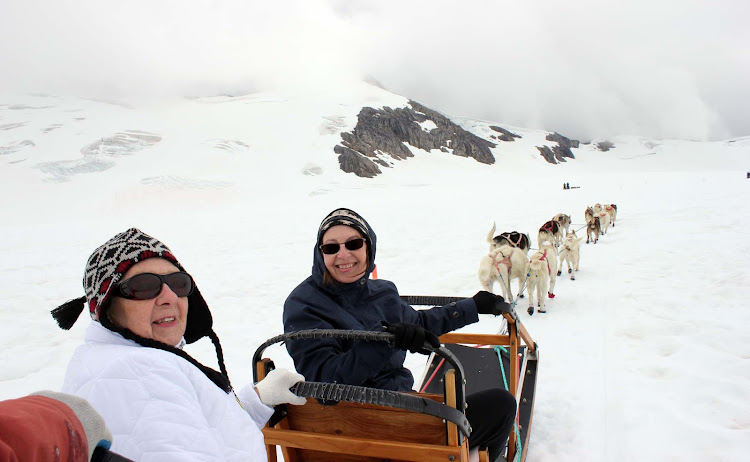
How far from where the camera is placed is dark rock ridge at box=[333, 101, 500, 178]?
42.5 meters

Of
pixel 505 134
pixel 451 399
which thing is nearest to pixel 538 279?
pixel 451 399

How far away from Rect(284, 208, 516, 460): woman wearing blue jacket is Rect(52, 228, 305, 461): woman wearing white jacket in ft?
0.92

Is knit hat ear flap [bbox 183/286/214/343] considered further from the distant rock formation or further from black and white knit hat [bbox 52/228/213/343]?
the distant rock formation

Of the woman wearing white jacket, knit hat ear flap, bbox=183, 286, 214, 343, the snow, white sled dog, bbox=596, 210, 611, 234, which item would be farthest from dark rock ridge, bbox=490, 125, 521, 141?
the woman wearing white jacket

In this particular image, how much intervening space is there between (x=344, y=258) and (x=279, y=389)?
2.59 ft

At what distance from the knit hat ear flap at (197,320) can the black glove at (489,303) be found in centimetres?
168

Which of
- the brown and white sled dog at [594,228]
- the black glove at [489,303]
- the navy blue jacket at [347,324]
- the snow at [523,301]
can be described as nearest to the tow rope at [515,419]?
the snow at [523,301]

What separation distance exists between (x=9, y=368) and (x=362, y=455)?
14.4 feet

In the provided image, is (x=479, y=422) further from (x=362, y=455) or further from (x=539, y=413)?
(x=539, y=413)

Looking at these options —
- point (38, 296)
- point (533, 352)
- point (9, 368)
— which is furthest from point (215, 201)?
point (533, 352)

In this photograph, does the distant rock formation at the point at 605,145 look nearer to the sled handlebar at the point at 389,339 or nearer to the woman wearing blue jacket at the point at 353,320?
the woman wearing blue jacket at the point at 353,320

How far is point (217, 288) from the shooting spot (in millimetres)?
6945

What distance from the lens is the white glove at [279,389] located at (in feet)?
5.28

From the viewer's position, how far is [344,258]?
2.21m
